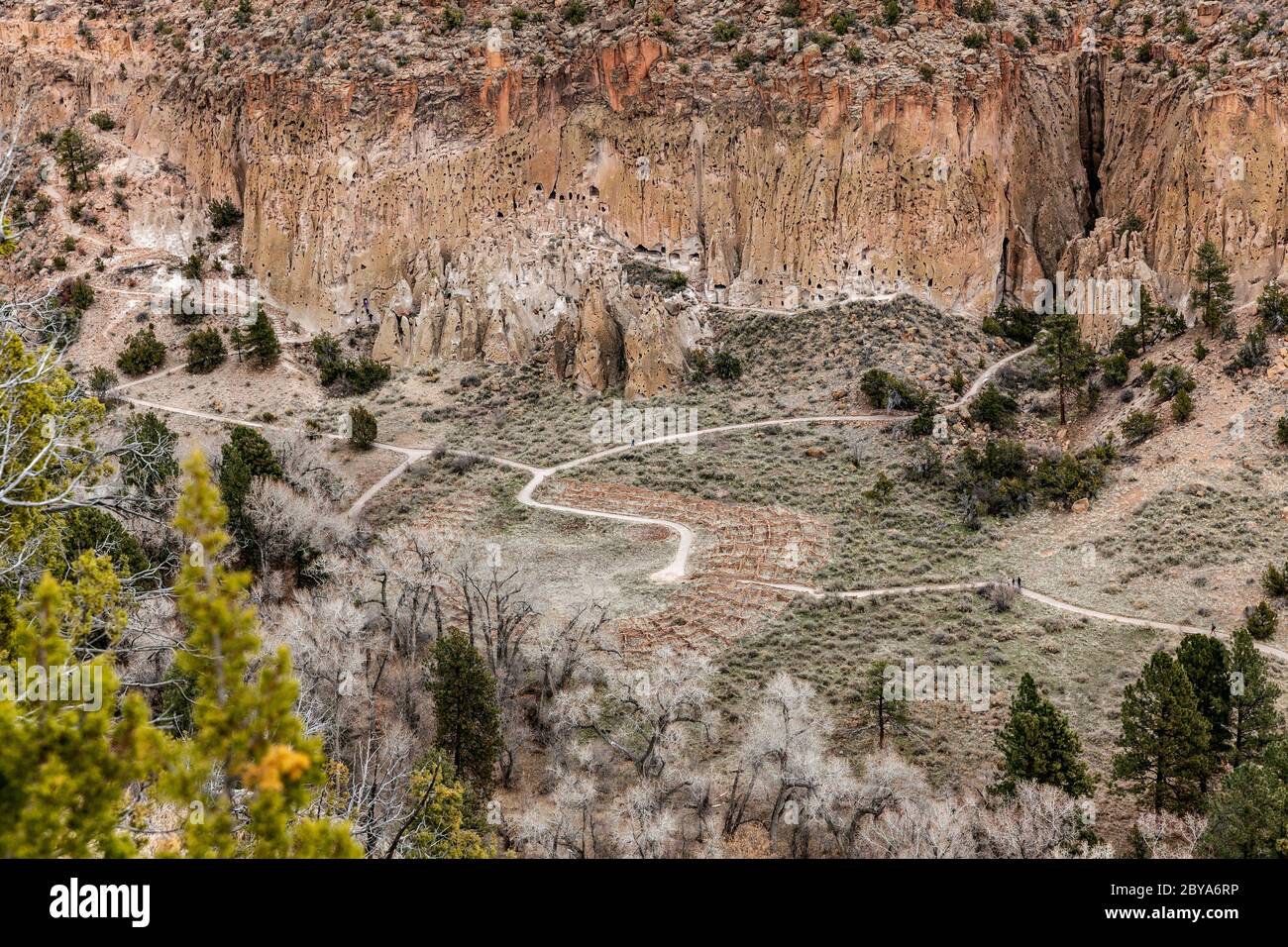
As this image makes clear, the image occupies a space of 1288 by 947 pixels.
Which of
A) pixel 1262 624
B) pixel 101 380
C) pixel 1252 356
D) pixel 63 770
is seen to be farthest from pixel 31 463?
pixel 101 380

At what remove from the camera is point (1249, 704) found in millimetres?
26578

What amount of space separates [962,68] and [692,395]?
2234cm

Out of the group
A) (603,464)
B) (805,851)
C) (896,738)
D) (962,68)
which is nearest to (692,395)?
(603,464)

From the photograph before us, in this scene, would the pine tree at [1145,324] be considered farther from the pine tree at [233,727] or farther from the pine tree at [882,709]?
the pine tree at [233,727]

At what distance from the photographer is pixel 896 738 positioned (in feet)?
100

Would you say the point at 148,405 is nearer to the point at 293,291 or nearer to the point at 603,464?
the point at 293,291

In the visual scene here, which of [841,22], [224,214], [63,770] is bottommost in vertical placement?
[63,770]

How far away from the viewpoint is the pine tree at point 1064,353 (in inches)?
1852

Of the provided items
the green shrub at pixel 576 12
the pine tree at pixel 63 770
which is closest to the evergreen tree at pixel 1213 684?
the pine tree at pixel 63 770

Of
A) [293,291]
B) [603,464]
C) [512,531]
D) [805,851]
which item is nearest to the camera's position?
[805,851]

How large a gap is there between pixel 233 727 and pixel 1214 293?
50535 millimetres

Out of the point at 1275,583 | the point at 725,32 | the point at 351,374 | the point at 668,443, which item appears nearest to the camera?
the point at 1275,583

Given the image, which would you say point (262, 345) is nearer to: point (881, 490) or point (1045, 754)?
point (881, 490)

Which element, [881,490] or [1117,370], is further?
[1117,370]
